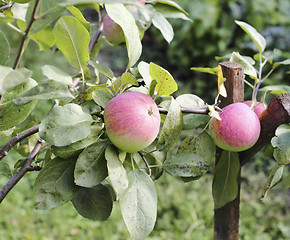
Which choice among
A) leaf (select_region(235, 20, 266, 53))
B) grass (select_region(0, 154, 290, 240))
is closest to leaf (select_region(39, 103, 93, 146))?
leaf (select_region(235, 20, 266, 53))

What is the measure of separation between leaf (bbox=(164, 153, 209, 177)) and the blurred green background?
0.24 m

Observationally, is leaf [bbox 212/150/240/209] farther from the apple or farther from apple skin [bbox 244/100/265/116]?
the apple

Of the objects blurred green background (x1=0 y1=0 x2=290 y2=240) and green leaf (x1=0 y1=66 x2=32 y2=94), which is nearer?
green leaf (x1=0 y1=66 x2=32 y2=94)

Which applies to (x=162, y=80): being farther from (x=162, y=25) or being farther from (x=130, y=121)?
(x=162, y=25)

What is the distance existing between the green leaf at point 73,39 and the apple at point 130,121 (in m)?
0.10

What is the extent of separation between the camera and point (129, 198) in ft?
1.49

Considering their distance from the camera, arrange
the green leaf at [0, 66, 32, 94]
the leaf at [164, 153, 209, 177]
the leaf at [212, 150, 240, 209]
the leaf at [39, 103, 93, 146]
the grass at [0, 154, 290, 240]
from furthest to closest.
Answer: the grass at [0, 154, 290, 240], the leaf at [212, 150, 240, 209], the leaf at [164, 153, 209, 177], the leaf at [39, 103, 93, 146], the green leaf at [0, 66, 32, 94]

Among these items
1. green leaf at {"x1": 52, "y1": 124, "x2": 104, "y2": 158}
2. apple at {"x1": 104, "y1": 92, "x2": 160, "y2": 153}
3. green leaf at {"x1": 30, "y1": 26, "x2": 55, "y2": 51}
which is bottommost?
green leaf at {"x1": 52, "y1": 124, "x2": 104, "y2": 158}

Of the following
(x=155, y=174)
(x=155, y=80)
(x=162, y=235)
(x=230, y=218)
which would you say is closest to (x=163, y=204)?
(x=162, y=235)

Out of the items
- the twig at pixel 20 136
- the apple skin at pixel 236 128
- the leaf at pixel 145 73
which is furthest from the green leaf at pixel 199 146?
the twig at pixel 20 136

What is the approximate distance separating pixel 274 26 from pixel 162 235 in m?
1.97

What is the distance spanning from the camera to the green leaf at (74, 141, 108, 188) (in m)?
0.45

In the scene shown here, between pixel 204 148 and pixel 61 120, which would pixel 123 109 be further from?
pixel 204 148

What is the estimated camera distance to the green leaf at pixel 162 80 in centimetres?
47
